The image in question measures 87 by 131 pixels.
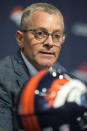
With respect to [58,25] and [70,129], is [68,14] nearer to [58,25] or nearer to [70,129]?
[58,25]

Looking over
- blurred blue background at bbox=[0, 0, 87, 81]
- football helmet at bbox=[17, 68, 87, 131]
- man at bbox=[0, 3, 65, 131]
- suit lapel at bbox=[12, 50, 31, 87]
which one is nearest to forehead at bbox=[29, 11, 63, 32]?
man at bbox=[0, 3, 65, 131]

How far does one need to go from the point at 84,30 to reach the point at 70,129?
5.71 feet

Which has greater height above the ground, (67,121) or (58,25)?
(58,25)

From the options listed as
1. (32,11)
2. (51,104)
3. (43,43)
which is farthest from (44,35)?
(51,104)

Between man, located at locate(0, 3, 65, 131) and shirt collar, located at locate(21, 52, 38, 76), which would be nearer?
man, located at locate(0, 3, 65, 131)

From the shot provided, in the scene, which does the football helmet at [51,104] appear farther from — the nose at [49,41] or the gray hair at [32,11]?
the gray hair at [32,11]

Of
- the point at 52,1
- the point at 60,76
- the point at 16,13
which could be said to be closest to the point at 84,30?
the point at 52,1

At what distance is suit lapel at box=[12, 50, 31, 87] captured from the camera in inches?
50.2

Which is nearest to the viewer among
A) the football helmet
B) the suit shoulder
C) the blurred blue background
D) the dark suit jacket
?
the football helmet

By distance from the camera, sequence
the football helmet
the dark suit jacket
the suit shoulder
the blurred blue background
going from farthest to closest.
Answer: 1. the blurred blue background
2. the suit shoulder
3. the dark suit jacket
4. the football helmet

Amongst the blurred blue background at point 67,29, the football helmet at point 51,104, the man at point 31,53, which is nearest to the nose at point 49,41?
the man at point 31,53

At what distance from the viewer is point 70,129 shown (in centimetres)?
93

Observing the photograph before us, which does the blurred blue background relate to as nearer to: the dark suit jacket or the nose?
the dark suit jacket

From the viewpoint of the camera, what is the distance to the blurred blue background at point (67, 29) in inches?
99.0
